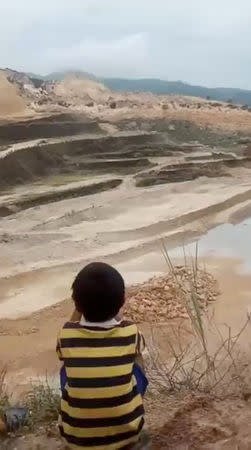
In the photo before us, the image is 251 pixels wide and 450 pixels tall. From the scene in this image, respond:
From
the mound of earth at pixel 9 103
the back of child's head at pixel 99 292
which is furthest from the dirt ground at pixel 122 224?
the mound of earth at pixel 9 103

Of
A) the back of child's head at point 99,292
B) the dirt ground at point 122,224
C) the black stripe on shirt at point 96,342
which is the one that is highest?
the back of child's head at point 99,292

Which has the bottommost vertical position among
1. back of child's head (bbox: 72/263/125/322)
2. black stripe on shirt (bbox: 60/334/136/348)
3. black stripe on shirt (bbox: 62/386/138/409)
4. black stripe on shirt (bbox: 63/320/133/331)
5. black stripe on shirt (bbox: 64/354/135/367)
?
black stripe on shirt (bbox: 62/386/138/409)

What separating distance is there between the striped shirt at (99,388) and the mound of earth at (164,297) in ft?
19.6

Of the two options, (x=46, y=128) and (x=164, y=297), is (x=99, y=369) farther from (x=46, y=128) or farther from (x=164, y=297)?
(x=46, y=128)

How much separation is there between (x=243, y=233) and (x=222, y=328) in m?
8.14

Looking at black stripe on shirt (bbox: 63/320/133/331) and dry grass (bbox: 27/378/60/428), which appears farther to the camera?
dry grass (bbox: 27/378/60/428)

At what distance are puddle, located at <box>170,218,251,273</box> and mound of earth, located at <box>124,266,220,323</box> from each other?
2338mm

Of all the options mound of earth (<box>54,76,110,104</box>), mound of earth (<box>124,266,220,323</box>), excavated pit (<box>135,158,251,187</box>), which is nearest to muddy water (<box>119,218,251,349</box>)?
mound of earth (<box>124,266,220,323</box>)

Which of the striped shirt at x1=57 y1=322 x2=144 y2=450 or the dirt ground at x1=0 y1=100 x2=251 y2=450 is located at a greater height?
the striped shirt at x1=57 y1=322 x2=144 y2=450

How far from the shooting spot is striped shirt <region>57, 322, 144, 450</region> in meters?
2.95

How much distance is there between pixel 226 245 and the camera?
1585 centimetres

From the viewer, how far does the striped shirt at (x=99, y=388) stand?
295 cm

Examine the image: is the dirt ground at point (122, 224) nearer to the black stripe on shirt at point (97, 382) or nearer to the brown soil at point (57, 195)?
the brown soil at point (57, 195)

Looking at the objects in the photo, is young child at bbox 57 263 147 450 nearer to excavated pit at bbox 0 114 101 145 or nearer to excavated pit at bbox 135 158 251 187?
excavated pit at bbox 135 158 251 187
